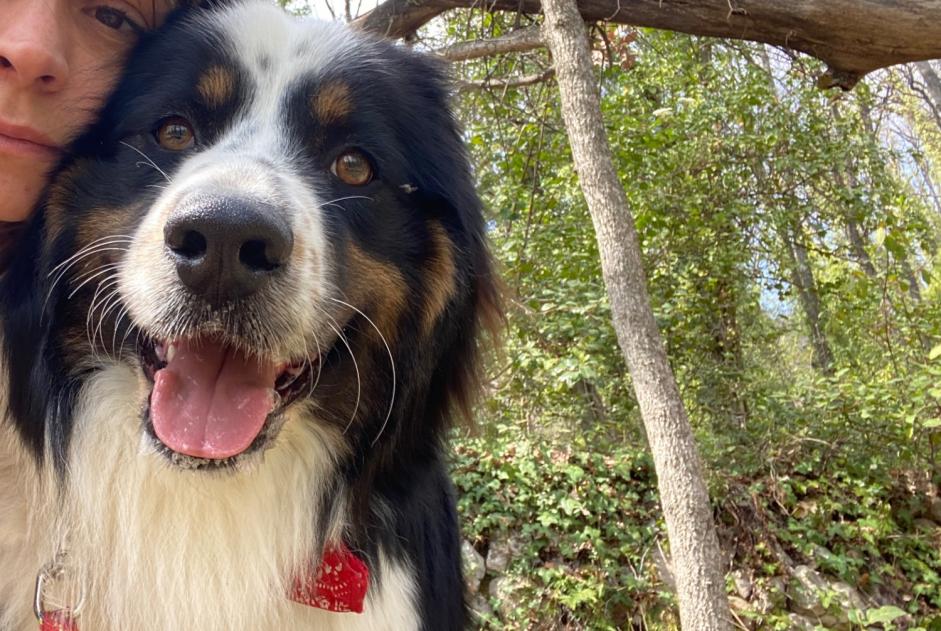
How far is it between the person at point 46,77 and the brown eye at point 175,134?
18 cm

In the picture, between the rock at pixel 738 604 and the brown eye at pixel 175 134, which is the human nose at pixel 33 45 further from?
the rock at pixel 738 604

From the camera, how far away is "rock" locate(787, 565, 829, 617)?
4816mm

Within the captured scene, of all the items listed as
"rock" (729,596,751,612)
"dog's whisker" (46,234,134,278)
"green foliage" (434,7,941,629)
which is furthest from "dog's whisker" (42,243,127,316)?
"rock" (729,596,751,612)

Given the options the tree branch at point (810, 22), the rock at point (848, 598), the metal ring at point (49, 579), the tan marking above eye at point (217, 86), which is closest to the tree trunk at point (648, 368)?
the tree branch at point (810, 22)

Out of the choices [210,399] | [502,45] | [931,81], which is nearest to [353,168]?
[210,399]

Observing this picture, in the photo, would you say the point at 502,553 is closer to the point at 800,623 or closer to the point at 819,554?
the point at 800,623

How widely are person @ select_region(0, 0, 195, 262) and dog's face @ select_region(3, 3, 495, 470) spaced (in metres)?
0.06

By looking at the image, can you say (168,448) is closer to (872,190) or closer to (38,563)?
(38,563)

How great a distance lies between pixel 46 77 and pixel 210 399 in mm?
831

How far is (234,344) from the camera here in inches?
58.7

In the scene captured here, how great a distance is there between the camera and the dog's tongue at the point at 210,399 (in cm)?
143

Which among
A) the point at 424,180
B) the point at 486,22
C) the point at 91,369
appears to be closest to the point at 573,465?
the point at 486,22

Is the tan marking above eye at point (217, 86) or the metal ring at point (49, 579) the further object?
the tan marking above eye at point (217, 86)

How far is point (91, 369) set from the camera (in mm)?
1660
